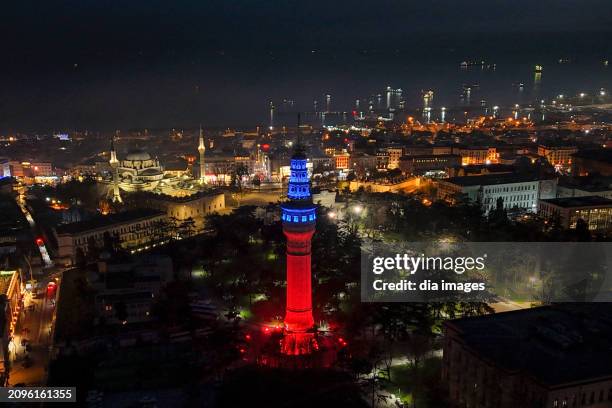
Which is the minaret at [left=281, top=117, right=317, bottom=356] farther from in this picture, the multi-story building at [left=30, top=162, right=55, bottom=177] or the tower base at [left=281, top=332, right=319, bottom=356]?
the multi-story building at [left=30, top=162, right=55, bottom=177]

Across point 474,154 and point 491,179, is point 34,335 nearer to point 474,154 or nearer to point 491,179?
point 491,179

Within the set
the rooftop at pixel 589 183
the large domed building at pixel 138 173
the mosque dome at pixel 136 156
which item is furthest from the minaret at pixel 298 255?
the mosque dome at pixel 136 156

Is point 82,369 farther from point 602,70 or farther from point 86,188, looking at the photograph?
point 602,70

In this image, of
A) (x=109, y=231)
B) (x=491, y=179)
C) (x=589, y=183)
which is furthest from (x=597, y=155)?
(x=109, y=231)

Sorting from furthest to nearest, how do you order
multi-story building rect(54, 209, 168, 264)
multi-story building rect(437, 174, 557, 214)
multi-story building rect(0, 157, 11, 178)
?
multi-story building rect(0, 157, 11, 178) < multi-story building rect(437, 174, 557, 214) < multi-story building rect(54, 209, 168, 264)

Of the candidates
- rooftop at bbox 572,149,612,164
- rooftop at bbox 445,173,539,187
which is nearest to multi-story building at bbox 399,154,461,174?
rooftop at bbox 572,149,612,164

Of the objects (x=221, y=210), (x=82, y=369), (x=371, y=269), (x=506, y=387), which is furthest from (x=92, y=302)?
(x=221, y=210)

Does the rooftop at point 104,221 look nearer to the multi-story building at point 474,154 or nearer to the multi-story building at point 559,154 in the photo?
the multi-story building at point 474,154
